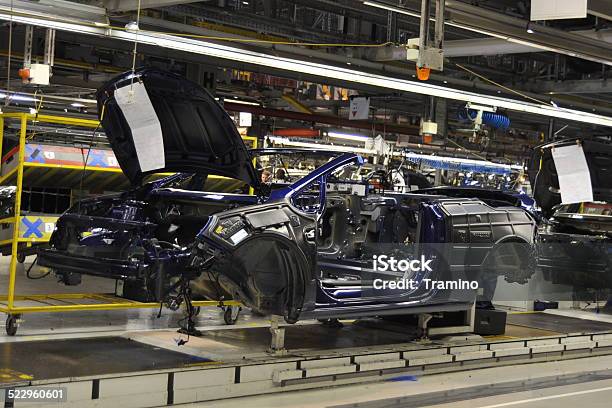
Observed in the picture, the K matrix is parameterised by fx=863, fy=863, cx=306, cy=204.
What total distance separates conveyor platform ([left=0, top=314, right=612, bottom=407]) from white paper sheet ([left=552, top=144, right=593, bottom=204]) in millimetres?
1497

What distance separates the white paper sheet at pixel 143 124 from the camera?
23.0ft

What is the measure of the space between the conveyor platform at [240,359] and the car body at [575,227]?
86cm

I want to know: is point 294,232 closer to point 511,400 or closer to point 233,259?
point 233,259

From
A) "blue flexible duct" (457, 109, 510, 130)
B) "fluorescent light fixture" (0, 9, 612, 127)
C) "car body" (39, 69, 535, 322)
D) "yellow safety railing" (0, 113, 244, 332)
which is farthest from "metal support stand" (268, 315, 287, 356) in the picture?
"blue flexible duct" (457, 109, 510, 130)

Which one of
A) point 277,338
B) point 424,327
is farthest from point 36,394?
point 424,327

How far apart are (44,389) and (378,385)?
3004mm

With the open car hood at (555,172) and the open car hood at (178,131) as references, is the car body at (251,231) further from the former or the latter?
the open car hood at (555,172)

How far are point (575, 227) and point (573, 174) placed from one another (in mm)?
1355

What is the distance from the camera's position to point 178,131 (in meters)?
7.41

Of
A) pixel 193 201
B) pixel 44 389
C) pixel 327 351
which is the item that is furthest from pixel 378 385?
pixel 44 389

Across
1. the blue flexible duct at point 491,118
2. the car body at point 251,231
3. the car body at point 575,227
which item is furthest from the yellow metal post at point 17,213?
the blue flexible duct at point 491,118

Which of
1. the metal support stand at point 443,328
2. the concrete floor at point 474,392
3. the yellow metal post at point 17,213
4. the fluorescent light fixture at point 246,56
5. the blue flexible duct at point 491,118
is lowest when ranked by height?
the concrete floor at point 474,392

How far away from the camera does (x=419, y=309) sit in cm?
775

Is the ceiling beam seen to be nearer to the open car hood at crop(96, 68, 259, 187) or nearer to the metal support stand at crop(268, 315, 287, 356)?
the open car hood at crop(96, 68, 259, 187)
